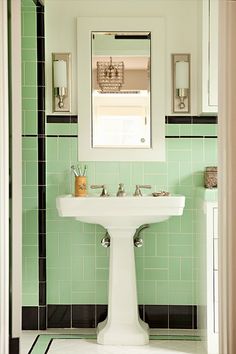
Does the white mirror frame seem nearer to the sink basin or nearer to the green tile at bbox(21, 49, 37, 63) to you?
the green tile at bbox(21, 49, 37, 63)

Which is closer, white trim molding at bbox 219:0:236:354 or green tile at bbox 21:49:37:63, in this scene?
white trim molding at bbox 219:0:236:354

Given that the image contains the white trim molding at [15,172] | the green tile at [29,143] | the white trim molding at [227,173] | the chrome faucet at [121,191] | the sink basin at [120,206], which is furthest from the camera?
the green tile at [29,143]

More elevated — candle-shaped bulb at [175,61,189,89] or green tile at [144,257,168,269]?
candle-shaped bulb at [175,61,189,89]

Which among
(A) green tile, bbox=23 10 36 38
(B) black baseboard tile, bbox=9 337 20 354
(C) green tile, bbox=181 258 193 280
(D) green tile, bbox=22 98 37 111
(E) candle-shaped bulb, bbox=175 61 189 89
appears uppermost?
(A) green tile, bbox=23 10 36 38

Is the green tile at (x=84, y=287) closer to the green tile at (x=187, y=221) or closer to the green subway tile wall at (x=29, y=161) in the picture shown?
the green subway tile wall at (x=29, y=161)

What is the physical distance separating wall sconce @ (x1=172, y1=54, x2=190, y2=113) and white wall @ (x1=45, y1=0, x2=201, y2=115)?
0.04 metres

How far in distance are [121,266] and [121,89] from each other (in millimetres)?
1286

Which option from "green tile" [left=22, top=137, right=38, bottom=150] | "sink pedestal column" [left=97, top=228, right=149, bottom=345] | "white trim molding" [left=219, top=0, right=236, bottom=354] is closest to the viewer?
"white trim molding" [left=219, top=0, right=236, bottom=354]

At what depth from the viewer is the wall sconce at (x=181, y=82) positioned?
467cm

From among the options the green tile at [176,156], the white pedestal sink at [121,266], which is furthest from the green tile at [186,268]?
the green tile at [176,156]

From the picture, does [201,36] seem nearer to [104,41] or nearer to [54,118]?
[104,41]

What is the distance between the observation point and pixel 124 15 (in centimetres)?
474

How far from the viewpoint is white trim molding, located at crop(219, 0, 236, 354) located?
2711 mm

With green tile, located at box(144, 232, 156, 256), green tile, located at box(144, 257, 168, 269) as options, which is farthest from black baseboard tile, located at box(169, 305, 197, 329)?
green tile, located at box(144, 232, 156, 256)
